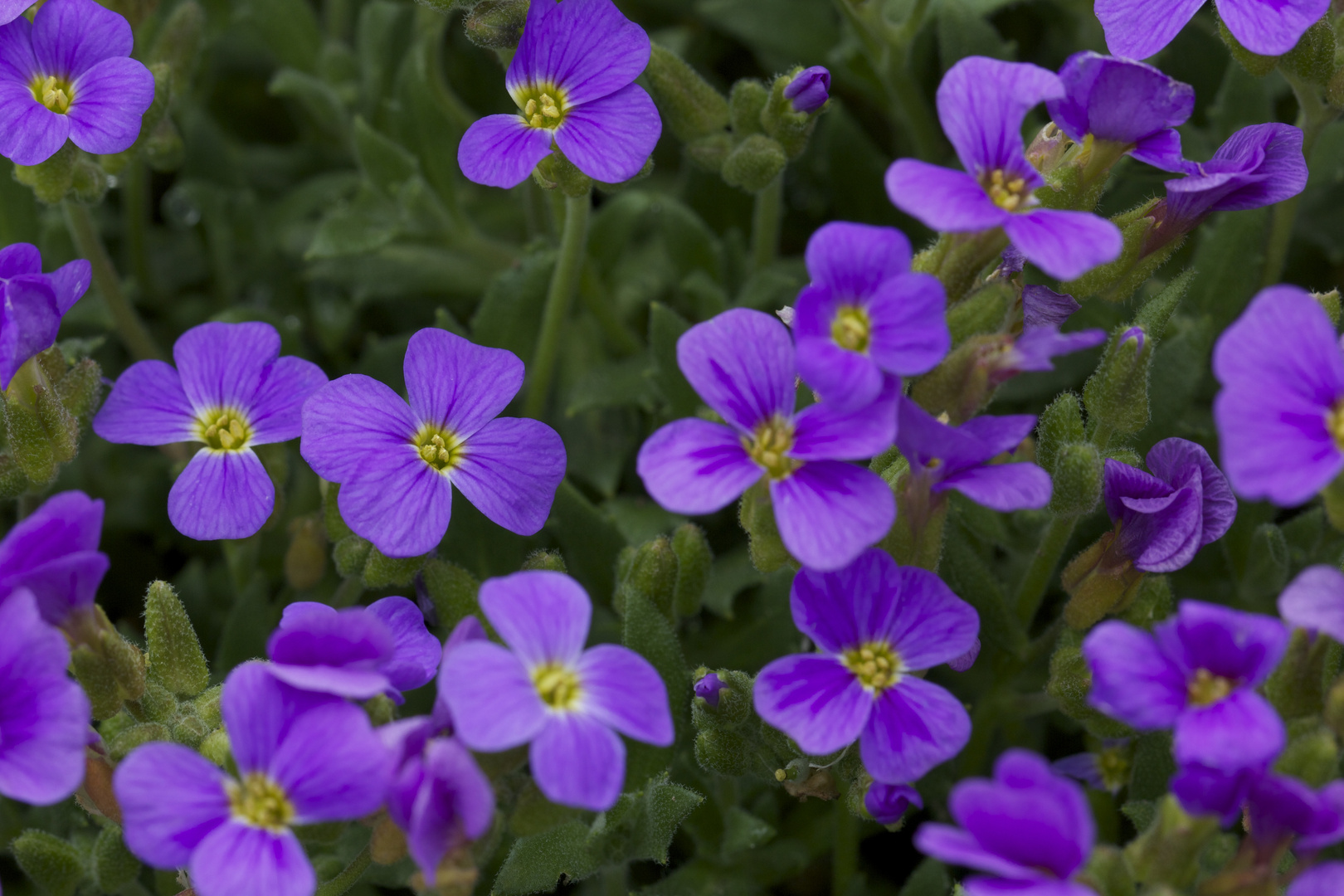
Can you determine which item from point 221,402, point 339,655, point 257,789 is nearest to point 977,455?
point 339,655

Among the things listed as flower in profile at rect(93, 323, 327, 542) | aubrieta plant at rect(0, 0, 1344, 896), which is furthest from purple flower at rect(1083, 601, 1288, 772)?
flower in profile at rect(93, 323, 327, 542)

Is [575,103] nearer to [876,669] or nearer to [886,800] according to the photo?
[876,669]

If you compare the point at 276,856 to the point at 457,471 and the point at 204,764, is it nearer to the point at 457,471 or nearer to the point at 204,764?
the point at 204,764

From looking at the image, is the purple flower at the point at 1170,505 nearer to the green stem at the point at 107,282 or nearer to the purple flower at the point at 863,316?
the purple flower at the point at 863,316

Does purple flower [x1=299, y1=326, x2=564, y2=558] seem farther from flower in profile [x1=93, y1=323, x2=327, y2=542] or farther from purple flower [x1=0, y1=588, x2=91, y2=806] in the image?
purple flower [x1=0, y1=588, x2=91, y2=806]

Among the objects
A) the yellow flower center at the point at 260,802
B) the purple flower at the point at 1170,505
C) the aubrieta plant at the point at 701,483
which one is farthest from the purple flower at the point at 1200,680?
the yellow flower center at the point at 260,802

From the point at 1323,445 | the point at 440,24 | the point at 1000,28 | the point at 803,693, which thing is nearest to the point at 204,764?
the point at 803,693
